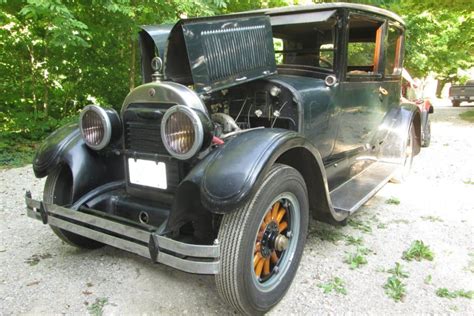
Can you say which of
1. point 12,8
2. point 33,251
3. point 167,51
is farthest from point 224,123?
point 12,8

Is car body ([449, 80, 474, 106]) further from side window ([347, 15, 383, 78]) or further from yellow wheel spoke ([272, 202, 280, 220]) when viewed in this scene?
yellow wheel spoke ([272, 202, 280, 220])

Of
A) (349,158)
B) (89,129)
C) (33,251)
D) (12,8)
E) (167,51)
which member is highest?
(12,8)

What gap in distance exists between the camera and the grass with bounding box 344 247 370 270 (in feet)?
9.84

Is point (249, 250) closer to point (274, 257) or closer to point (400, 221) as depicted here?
point (274, 257)

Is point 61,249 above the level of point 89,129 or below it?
below

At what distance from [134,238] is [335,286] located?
1391mm

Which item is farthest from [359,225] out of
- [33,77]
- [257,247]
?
[33,77]

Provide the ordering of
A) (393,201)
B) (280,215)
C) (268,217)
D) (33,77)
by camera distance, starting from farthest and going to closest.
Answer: (33,77)
(393,201)
(280,215)
(268,217)

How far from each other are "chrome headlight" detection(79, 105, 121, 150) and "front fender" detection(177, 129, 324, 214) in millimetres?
887

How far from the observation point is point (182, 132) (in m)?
2.34

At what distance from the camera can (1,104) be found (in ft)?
25.7

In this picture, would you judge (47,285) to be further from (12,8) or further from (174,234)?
(12,8)

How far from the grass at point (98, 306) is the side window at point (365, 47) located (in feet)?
9.49

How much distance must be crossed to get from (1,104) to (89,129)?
242 inches
